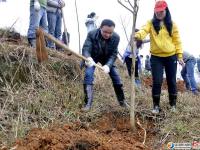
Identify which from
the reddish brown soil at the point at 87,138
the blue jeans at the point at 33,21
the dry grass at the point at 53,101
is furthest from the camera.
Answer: the blue jeans at the point at 33,21

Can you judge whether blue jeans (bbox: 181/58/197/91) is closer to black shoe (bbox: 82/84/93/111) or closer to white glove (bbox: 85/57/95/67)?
black shoe (bbox: 82/84/93/111)

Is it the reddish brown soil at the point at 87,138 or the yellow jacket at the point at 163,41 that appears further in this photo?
the yellow jacket at the point at 163,41

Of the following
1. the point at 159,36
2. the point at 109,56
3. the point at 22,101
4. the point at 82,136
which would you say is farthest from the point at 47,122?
the point at 159,36

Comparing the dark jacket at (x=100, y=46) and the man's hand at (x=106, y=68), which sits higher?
the dark jacket at (x=100, y=46)

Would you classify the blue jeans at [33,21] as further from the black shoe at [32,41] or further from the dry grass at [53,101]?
the dry grass at [53,101]

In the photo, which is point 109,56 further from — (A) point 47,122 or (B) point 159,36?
(A) point 47,122

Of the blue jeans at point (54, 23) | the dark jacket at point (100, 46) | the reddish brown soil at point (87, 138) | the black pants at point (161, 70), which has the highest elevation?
the blue jeans at point (54, 23)

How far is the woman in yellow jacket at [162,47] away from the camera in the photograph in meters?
6.50

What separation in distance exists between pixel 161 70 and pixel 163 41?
45 cm

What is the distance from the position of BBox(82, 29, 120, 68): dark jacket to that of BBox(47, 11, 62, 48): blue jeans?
207cm

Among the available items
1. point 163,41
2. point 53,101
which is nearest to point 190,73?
point 163,41

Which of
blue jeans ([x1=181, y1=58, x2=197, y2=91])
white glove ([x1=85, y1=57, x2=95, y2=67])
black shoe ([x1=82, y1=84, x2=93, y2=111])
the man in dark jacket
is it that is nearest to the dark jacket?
the man in dark jacket

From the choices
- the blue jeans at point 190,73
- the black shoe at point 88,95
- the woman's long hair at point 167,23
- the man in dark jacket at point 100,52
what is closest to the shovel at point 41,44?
the man in dark jacket at point 100,52

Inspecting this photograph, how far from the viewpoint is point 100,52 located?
21.8 ft
